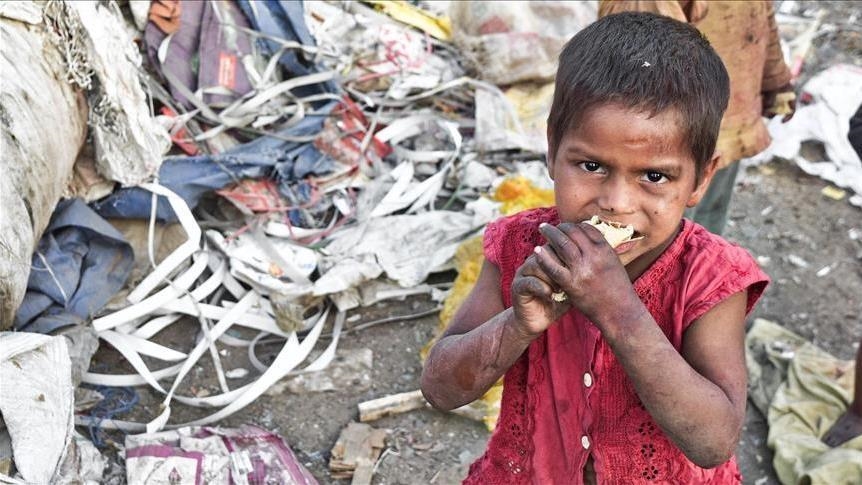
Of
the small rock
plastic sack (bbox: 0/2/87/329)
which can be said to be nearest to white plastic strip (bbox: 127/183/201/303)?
plastic sack (bbox: 0/2/87/329)

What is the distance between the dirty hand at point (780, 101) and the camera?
3223 millimetres

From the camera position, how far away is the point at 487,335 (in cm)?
145

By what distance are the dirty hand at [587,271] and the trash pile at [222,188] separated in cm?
141

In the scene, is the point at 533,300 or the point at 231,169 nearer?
Answer: the point at 533,300

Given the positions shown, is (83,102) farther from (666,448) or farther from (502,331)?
(666,448)

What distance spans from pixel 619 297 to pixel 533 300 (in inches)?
5.3

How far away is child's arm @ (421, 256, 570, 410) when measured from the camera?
4.30ft

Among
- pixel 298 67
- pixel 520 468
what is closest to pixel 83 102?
pixel 298 67

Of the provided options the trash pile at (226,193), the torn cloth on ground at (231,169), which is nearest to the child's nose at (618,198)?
the trash pile at (226,193)

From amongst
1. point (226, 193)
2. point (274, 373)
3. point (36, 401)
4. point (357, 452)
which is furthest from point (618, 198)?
point (226, 193)

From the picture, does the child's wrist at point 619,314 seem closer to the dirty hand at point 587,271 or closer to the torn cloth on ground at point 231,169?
the dirty hand at point 587,271

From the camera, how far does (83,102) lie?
3.18 m

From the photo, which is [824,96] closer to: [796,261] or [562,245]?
[796,261]

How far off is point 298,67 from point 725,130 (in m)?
2.26
